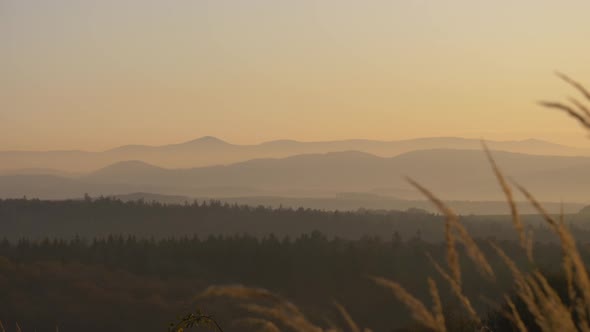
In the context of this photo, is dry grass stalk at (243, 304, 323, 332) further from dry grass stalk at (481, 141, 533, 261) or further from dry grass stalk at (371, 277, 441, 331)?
dry grass stalk at (481, 141, 533, 261)

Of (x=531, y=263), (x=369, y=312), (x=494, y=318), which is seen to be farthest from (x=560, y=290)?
(x=369, y=312)

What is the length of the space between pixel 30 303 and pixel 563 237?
662 ft

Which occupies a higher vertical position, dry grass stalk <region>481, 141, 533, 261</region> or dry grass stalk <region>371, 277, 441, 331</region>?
dry grass stalk <region>481, 141, 533, 261</region>

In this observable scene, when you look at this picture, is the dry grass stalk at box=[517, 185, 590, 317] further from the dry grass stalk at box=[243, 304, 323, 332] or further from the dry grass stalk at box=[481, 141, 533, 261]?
the dry grass stalk at box=[243, 304, 323, 332]

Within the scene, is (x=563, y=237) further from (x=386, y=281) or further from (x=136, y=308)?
(x=136, y=308)

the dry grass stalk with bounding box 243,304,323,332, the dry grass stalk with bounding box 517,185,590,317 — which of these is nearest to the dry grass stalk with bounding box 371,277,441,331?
the dry grass stalk with bounding box 243,304,323,332

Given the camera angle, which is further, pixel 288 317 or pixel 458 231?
pixel 458 231

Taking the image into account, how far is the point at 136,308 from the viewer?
199 metres

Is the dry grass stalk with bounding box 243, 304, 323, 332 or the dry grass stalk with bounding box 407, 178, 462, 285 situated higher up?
the dry grass stalk with bounding box 407, 178, 462, 285

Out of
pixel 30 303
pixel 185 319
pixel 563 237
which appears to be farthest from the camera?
pixel 30 303

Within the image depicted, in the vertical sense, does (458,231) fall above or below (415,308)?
above

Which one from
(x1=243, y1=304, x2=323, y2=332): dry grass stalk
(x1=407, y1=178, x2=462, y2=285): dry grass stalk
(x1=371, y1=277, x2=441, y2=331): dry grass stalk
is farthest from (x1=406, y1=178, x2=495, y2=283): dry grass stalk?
(x1=243, y1=304, x2=323, y2=332): dry grass stalk

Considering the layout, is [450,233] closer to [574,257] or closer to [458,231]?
[458,231]

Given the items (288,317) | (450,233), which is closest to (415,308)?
(450,233)
